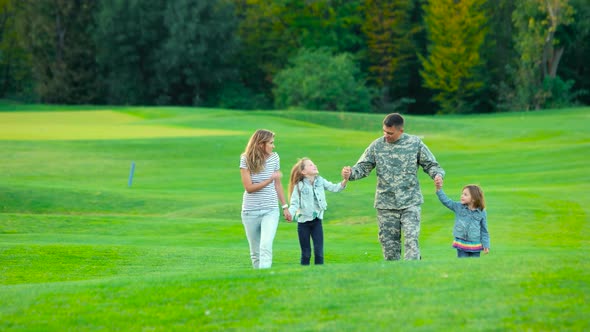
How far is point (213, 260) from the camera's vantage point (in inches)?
535

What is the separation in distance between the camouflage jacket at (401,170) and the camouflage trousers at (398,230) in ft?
0.31

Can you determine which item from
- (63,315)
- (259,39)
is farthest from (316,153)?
(259,39)

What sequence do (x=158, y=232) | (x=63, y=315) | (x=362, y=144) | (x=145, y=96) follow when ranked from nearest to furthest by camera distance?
(x=63, y=315)
(x=158, y=232)
(x=362, y=144)
(x=145, y=96)

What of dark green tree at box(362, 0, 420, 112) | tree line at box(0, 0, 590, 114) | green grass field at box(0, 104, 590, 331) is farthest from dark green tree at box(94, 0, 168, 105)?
green grass field at box(0, 104, 590, 331)

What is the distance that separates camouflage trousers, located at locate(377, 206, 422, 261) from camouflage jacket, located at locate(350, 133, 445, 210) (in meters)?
0.09

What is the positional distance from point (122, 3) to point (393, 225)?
73.4 m

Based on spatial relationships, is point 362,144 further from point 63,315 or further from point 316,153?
point 63,315

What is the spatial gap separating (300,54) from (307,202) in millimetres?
71341

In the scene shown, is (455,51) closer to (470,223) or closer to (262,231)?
(470,223)

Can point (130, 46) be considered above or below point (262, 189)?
above

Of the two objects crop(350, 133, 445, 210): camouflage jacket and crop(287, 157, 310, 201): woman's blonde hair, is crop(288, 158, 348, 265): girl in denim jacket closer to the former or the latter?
crop(287, 157, 310, 201): woman's blonde hair

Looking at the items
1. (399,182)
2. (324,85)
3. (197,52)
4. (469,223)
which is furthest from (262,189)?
(197,52)

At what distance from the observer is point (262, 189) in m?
10.5

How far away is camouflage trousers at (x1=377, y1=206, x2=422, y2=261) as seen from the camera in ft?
34.1
